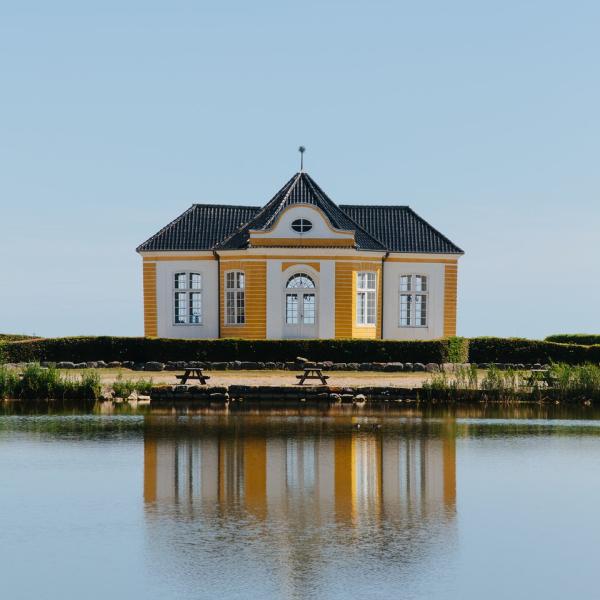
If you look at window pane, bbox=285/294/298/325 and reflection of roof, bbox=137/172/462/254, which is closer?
Answer: window pane, bbox=285/294/298/325

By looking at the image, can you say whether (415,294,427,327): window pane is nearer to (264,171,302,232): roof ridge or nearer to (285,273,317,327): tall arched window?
(285,273,317,327): tall arched window

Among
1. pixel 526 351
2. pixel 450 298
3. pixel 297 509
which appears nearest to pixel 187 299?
pixel 450 298

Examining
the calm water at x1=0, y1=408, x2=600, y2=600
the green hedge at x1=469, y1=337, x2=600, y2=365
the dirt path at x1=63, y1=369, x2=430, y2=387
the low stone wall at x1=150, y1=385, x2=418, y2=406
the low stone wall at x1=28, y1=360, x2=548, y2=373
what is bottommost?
the calm water at x1=0, y1=408, x2=600, y2=600

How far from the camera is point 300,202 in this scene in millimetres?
37344

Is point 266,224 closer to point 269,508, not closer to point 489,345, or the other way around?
point 489,345

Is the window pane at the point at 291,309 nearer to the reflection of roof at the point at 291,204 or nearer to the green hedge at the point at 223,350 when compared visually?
the reflection of roof at the point at 291,204

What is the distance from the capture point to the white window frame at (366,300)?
123 ft

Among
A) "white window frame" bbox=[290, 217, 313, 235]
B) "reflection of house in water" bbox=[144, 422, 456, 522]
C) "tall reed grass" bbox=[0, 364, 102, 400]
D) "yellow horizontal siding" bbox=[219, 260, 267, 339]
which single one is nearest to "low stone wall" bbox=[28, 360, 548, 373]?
"yellow horizontal siding" bbox=[219, 260, 267, 339]

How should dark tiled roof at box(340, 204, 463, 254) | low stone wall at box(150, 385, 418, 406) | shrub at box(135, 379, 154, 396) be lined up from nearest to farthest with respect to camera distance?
low stone wall at box(150, 385, 418, 406) → shrub at box(135, 379, 154, 396) → dark tiled roof at box(340, 204, 463, 254)

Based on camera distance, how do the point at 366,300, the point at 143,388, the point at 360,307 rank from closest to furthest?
1. the point at 143,388
2. the point at 360,307
3. the point at 366,300

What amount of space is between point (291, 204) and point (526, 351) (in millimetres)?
10088

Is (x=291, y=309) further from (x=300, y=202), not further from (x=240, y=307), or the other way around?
(x=300, y=202)

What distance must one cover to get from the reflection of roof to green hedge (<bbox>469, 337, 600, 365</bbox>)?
13.2 ft

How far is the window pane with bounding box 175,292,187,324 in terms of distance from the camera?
38750 mm
